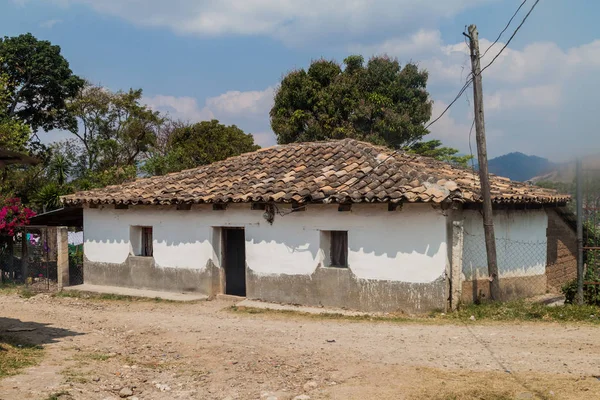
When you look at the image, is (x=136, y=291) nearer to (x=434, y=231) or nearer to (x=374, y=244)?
(x=374, y=244)

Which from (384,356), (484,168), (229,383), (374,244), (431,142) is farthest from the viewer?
(431,142)

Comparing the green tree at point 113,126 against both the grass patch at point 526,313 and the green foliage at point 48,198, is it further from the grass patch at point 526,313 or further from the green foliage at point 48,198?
the grass patch at point 526,313

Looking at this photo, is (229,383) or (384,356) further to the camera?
(384,356)

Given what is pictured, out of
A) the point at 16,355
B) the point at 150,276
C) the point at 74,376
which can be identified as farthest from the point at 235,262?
the point at 74,376

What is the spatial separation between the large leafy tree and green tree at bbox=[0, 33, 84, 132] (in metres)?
13.1

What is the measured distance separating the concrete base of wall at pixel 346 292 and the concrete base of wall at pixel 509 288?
874 millimetres

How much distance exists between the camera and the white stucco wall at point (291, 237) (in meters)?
11.1

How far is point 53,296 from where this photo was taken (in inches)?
591

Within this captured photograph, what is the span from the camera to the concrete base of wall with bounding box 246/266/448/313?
11.1m

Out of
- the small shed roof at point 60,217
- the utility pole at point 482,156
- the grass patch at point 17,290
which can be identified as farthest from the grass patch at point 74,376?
the small shed roof at point 60,217

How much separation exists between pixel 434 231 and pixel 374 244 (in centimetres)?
132

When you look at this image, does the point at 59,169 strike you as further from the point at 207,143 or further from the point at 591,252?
the point at 591,252

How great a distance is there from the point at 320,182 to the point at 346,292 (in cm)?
253

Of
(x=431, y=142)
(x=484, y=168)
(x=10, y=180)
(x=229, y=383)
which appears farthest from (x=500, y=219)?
(x=10, y=180)
